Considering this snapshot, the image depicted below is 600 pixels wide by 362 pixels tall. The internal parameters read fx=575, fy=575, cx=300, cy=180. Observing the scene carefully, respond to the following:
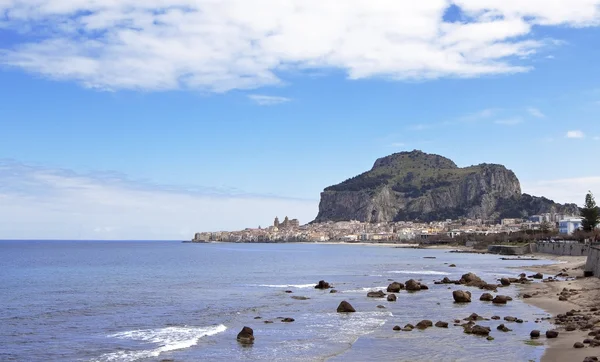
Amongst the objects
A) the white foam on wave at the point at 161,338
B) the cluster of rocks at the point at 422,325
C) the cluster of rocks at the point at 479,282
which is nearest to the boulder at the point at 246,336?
the white foam on wave at the point at 161,338

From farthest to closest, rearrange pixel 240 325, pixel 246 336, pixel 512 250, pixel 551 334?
pixel 512 250
pixel 240 325
pixel 246 336
pixel 551 334

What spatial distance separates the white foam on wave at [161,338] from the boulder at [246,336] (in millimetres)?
2259

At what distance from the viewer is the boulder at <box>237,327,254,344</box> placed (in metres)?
29.8

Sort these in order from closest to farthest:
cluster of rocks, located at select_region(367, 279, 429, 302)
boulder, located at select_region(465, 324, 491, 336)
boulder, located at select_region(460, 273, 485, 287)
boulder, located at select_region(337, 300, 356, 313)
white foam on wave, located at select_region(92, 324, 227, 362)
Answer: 1. white foam on wave, located at select_region(92, 324, 227, 362)
2. boulder, located at select_region(465, 324, 491, 336)
3. boulder, located at select_region(337, 300, 356, 313)
4. cluster of rocks, located at select_region(367, 279, 429, 302)
5. boulder, located at select_region(460, 273, 485, 287)

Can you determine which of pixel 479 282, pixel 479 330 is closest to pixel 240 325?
pixel 479 330

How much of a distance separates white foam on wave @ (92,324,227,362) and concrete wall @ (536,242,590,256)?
268 feet

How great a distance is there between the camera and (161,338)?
31.0 metres

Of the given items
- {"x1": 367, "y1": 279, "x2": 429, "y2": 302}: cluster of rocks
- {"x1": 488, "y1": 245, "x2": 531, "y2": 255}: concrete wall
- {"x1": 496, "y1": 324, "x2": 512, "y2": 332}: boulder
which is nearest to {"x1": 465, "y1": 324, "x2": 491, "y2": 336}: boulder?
{"x1": 496, "y1": 324, "x2": 512, "y2": 332}: boulder

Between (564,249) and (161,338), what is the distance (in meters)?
108

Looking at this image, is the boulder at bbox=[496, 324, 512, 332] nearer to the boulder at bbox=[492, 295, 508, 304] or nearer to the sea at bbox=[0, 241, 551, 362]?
the sea at bbox=[0, 241, 551, 362]

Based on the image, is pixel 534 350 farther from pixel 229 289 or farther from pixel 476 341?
pixel 229 289

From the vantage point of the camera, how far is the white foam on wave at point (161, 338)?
26.3 metres

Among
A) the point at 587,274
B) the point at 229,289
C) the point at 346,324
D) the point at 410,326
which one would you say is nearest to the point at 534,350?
the point at 410,326

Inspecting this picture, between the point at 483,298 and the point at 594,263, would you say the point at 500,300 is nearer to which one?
the point at 483,298
